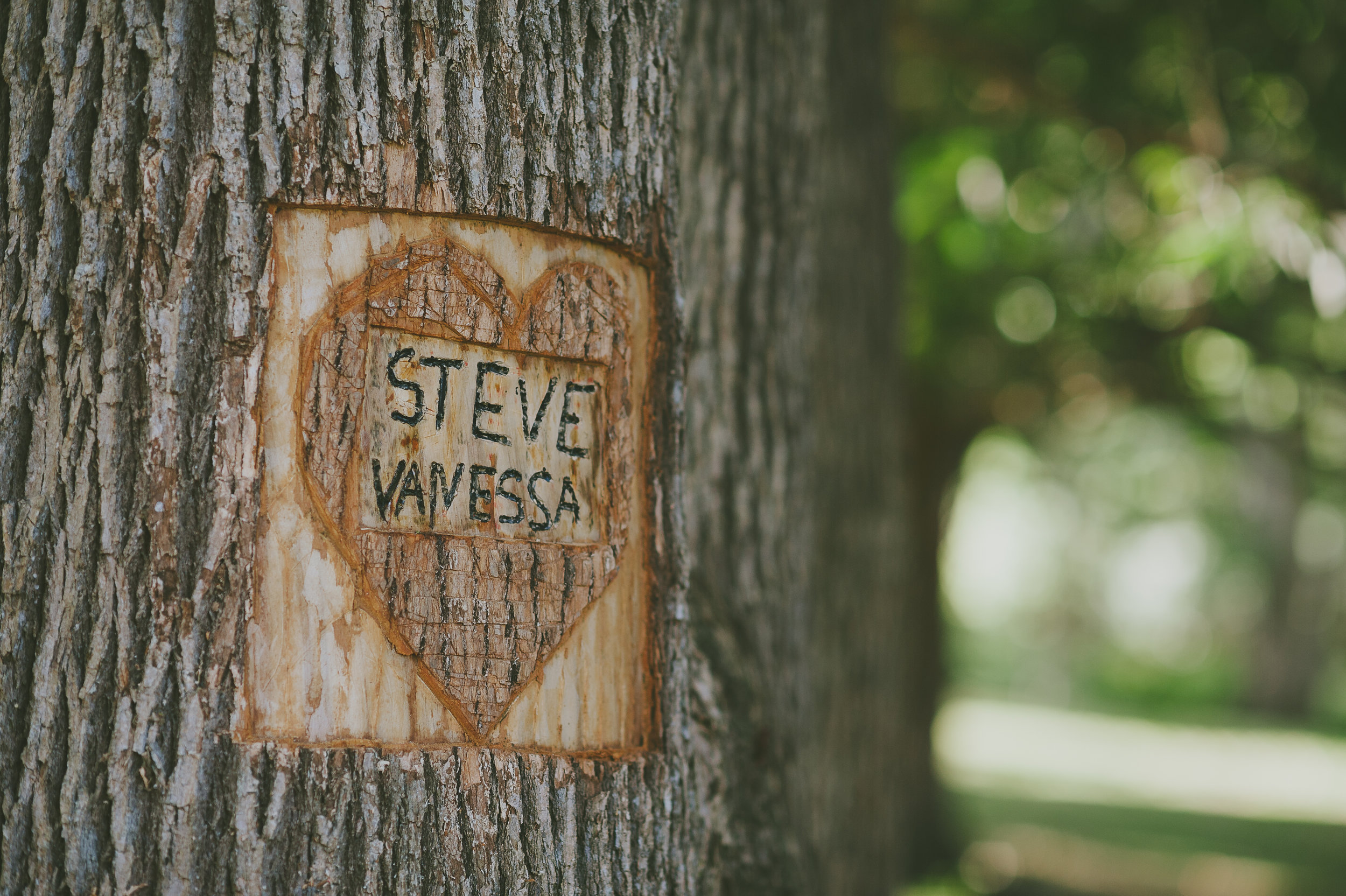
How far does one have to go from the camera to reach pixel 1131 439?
24578mm

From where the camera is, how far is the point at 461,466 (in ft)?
4.99

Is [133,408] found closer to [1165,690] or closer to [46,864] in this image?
[46,864]

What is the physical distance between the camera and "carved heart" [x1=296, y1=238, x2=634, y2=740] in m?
1.46

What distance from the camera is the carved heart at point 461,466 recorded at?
57.6 inches

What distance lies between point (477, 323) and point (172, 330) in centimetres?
40

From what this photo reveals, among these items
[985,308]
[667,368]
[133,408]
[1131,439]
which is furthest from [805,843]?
[1131,439]

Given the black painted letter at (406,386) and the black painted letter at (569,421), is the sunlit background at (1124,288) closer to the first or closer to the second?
the black painted letter at (569,421)

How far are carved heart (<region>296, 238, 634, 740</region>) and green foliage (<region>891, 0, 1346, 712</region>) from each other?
105 inches

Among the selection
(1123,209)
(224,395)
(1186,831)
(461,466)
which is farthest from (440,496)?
(1186,831)

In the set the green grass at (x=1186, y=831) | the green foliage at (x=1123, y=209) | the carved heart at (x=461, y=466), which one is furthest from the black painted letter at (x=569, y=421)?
the green grass at (x=1186, y=831)

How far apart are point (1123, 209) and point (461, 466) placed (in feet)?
16.1

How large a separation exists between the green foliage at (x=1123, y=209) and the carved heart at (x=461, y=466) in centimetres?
267

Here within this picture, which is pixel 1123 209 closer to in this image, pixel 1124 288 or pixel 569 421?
pixel 1124 288

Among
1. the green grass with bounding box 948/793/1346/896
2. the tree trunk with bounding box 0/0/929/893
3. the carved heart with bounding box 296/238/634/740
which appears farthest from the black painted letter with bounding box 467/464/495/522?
the green grass with bounding box 948/793/1346/896
